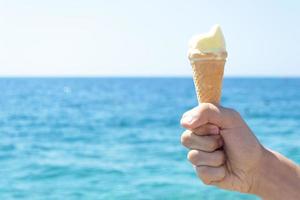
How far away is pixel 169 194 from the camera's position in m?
10.8

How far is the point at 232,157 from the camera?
227 centimetres

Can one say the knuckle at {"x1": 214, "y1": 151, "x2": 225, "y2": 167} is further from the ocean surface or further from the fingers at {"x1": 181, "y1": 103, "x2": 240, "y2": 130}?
the ocean surface

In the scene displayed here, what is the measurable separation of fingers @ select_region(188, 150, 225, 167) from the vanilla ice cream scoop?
1.17ft

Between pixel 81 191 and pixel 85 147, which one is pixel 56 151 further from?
pixel 81 191

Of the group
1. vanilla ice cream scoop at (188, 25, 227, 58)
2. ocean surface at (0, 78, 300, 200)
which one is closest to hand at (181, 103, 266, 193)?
vanilla ice cream scoop at (188, 25, 227, 58)

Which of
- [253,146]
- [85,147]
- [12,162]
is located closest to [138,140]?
[85,147]

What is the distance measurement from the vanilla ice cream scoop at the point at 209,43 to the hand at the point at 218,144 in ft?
0.63

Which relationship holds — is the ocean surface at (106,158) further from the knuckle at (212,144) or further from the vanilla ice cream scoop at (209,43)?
the vanilla ice cream scoop at (209,43)

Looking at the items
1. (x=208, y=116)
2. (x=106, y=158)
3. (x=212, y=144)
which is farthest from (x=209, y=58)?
(x=106, y=158)

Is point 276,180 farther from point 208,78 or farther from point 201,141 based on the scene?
point 208,78

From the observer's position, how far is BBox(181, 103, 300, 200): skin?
2.16 metres

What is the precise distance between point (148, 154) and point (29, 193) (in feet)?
19.0

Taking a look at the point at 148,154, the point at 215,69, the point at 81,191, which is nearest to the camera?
the point at 215,69

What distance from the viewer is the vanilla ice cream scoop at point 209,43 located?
2.11 metres
